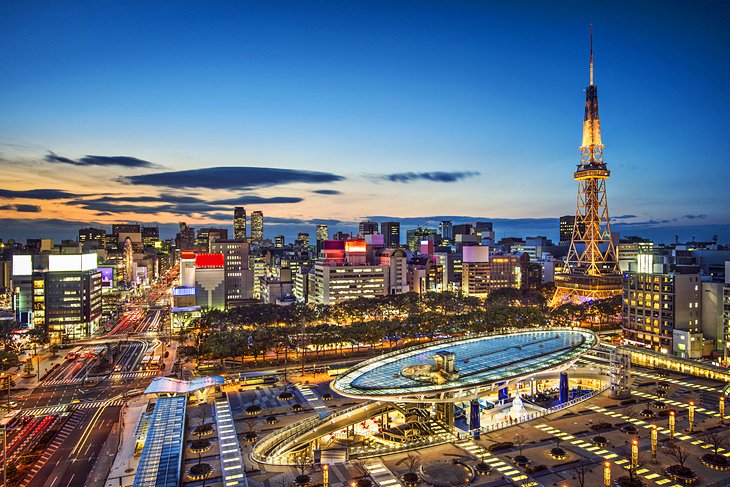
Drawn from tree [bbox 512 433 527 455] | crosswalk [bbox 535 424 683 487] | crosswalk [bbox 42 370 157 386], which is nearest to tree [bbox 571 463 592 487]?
crosswalk [bbox 535 424 683 487]

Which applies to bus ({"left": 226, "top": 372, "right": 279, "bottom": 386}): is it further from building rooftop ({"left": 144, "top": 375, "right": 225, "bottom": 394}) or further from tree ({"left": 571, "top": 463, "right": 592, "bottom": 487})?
tree ({"left": 571, "top": 463, "right": 592, "bottom": 487})

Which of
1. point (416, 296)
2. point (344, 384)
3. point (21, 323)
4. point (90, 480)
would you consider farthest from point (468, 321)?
point (21, 323)

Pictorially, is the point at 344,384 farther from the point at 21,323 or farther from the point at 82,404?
the point at 21,323

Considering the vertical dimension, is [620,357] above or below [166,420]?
above

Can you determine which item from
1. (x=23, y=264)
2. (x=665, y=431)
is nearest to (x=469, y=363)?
(x=665, y=431)

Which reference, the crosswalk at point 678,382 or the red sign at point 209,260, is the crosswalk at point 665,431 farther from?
the red sign at point 209,260

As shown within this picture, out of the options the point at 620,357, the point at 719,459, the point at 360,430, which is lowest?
the point at 360,430
